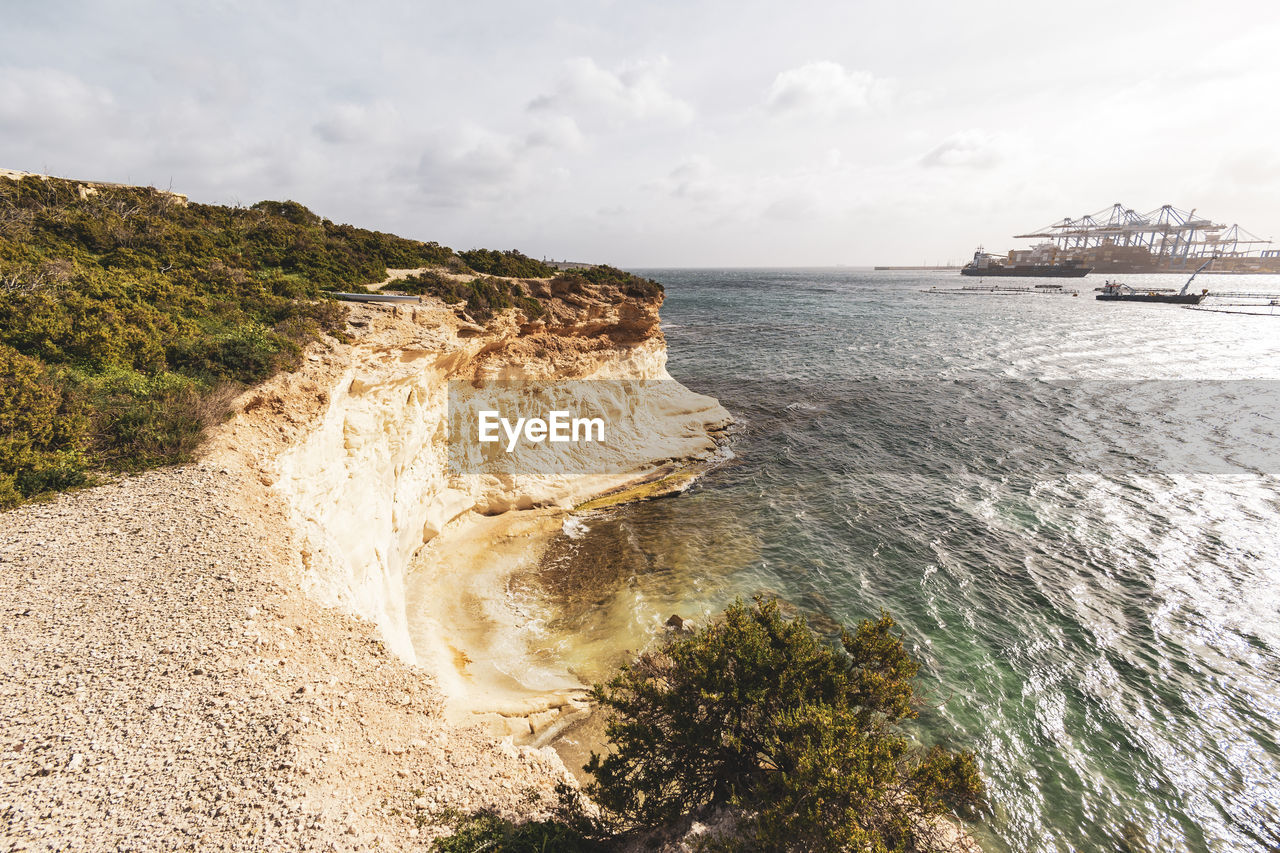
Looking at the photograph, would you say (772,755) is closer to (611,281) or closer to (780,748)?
(780,748)

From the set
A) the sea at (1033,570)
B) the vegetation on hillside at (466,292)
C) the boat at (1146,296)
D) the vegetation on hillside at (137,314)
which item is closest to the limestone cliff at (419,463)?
the vegetation on hillside at (466,292)

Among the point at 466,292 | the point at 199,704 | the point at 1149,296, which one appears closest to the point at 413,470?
the point at 466,292

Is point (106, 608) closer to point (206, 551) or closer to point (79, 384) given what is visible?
point (206, 551)

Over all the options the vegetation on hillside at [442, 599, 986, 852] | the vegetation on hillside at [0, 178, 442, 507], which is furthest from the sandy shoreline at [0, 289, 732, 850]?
the vegetation on hillside at [442, 599, 986, 852]

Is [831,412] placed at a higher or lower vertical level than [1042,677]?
higher

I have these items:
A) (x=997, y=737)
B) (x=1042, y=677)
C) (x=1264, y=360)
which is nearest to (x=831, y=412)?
(x=1042, y=677)

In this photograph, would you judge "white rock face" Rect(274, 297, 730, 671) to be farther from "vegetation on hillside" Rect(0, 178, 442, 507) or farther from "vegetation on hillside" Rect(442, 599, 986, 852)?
"vegetation on hillside" Rect(442, 599, 986, 852)

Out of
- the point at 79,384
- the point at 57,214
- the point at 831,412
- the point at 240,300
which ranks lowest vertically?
the point at 831,412
